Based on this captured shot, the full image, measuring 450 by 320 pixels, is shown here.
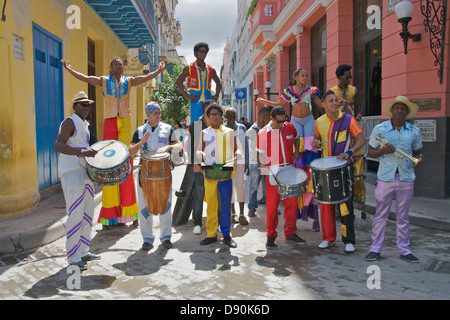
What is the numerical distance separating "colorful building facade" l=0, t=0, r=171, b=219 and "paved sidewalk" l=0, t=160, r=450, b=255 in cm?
34

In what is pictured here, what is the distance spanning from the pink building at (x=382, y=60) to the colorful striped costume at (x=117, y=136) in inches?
217

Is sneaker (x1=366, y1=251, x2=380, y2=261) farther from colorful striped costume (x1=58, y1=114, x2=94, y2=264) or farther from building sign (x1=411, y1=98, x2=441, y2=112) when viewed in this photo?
building sign (x1=411, y1=98, x2=441, y2=112)

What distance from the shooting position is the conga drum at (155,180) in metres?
5.04

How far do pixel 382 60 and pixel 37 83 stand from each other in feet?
24.1

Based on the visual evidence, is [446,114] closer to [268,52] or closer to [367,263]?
[367,263]

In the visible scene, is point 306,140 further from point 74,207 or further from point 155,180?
point 74,207

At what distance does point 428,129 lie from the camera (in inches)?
311

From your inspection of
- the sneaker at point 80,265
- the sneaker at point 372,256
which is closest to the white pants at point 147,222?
the sneaker at point 80,265

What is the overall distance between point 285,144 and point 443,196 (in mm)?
4196

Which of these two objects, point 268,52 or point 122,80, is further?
point 268,52

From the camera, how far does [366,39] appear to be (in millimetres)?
10656

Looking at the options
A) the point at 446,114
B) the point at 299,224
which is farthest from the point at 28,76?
the point at 446,114

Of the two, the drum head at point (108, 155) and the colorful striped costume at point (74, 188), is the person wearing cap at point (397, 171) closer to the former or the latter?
the drum head at point (108, 155)

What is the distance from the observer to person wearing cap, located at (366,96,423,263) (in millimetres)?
4652
